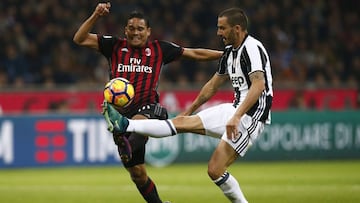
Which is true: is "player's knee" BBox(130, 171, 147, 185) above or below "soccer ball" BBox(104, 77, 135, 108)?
below

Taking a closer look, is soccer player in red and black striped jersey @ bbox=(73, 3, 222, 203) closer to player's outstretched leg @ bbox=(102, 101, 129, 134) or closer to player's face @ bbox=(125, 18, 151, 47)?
player's face @ bbox=(125, 18, 151, 47)

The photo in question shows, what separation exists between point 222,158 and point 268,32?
13.8 meters

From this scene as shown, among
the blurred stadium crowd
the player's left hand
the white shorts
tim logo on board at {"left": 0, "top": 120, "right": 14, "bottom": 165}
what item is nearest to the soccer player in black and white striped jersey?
the white shorts

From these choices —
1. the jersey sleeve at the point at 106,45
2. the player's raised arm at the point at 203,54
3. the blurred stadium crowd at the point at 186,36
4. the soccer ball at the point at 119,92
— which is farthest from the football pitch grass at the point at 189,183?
the blurred stadium crowd at the point at 186,36

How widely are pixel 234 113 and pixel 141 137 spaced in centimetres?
121

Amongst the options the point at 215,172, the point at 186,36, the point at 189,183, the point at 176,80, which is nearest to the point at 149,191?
the point at 215,172

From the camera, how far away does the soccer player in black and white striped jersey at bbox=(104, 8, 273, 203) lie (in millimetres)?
8422

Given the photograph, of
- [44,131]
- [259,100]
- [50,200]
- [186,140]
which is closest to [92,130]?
[44,131]

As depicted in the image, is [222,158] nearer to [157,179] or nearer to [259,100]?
[259,100]

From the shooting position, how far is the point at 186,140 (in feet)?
58.4

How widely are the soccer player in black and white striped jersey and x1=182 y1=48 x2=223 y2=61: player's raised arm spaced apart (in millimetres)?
771

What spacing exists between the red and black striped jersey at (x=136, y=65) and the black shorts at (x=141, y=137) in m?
0.08

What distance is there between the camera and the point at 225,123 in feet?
28.6

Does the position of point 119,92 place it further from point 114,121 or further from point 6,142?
point 6,142
